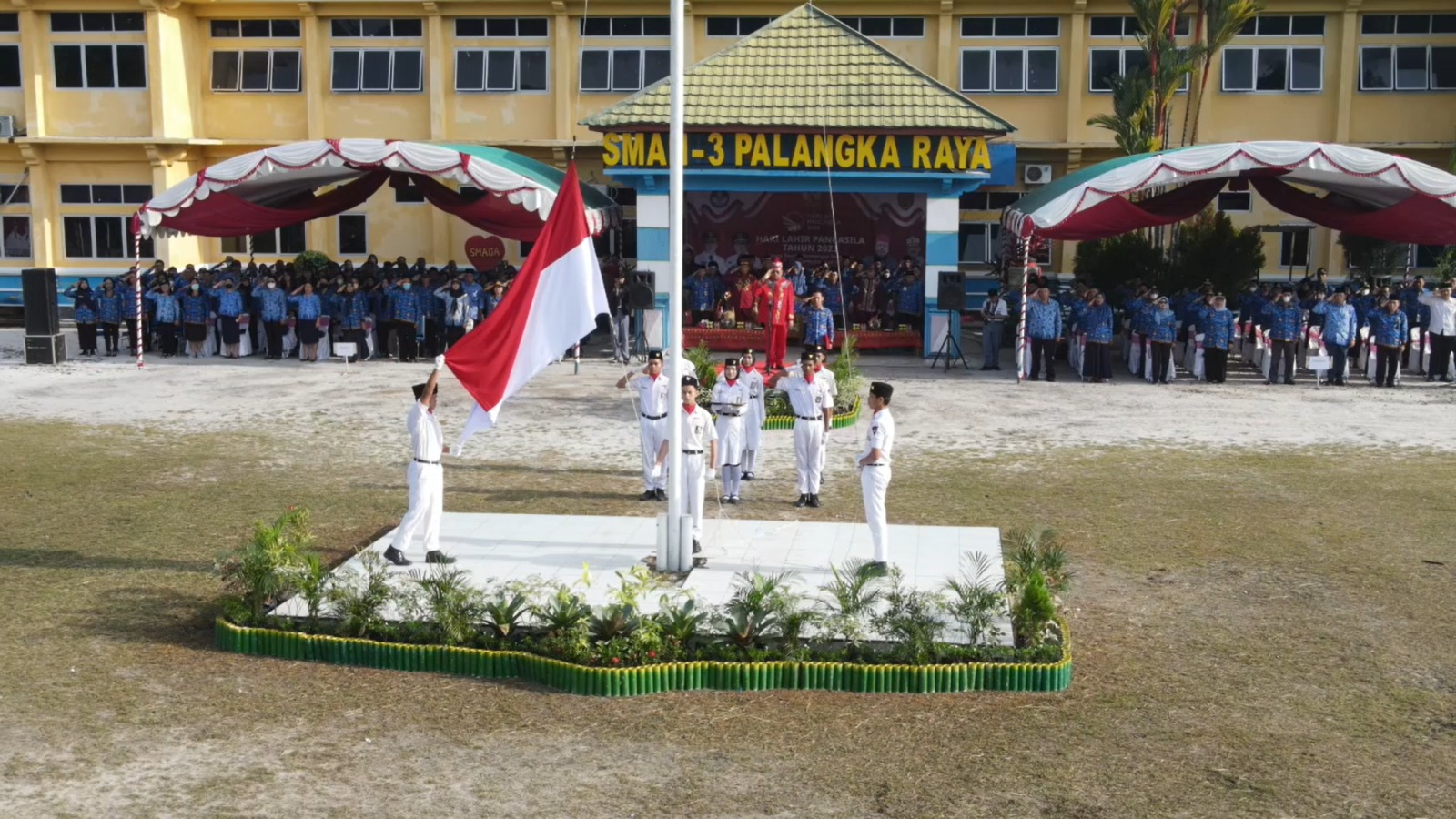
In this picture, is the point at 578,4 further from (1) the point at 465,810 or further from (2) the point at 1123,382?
(1) the point at 465,810

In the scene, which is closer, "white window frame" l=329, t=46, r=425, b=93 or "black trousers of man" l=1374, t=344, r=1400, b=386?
"black trousers of man" l=1374, t=344, r=1400, b=386

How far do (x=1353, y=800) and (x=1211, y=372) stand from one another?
1705 cm

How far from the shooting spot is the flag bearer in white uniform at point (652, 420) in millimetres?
15422

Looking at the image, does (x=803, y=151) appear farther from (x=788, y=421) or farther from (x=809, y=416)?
(x=809, y=416)

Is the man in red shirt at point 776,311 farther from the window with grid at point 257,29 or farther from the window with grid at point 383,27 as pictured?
the window with grid at point 257,29

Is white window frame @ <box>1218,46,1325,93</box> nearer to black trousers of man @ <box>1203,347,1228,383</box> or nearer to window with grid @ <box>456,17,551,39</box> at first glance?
black trousers of man @ <box>1203,347,1228,383</box>

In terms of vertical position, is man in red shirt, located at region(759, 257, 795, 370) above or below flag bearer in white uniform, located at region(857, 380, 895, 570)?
above

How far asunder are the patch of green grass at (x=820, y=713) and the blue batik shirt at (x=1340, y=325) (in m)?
9.91

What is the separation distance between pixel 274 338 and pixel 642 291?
271 inches

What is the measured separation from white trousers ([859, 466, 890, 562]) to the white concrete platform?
1.11 feet

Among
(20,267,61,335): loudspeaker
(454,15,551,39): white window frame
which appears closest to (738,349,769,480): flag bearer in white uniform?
(20,267,61,335): loudspeaker

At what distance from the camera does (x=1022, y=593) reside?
10.5 meters

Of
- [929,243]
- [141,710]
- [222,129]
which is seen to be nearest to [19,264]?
[222,129]

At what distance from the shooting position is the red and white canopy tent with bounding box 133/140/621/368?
24.6 metres
